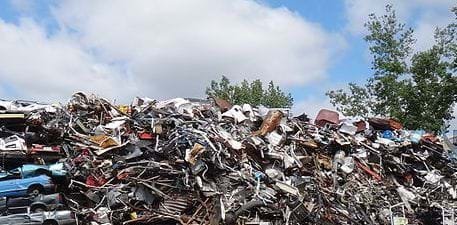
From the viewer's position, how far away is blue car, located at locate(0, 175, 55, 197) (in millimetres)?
11055

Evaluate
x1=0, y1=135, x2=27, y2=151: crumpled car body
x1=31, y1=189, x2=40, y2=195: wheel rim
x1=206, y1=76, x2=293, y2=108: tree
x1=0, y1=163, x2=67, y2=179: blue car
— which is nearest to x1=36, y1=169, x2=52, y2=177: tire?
x1=0, y1=163, x2=67, y2=179: blue car

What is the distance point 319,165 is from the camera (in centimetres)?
1385

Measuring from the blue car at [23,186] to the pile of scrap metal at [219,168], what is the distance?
0.09 ft

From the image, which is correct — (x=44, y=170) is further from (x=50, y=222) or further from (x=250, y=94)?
(x=250, y=94)

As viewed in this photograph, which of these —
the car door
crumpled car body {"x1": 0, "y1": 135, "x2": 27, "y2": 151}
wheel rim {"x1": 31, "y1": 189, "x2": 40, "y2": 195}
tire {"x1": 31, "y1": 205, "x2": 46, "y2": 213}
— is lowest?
the car door

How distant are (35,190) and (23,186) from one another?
240 mm

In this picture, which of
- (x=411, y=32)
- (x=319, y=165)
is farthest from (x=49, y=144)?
(x=411, y=32)

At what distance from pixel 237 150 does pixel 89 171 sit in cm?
317

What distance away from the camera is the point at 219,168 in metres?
11.9

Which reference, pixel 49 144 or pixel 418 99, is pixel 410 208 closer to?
pixel 49 144

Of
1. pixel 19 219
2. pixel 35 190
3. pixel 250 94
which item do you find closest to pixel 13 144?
pixel 35 190

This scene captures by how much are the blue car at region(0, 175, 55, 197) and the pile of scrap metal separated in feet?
0.09

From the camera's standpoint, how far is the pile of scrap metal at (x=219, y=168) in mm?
11477

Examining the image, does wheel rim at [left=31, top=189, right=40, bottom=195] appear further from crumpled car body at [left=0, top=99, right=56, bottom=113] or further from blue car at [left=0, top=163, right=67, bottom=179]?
crumpled car body at [left=0, top=99, right=56, bottom=113]
